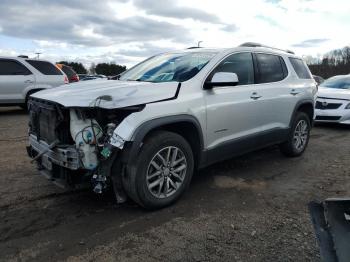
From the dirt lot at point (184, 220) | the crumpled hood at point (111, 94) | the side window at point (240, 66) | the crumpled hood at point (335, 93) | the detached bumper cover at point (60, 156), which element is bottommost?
the dirt lot at point (184, 220)

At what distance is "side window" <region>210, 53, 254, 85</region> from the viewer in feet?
16.7

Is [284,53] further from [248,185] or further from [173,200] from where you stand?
[173,200]

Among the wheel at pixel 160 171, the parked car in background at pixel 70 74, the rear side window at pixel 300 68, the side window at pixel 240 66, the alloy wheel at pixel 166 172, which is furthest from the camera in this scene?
the parked car in background at pixel 70 74

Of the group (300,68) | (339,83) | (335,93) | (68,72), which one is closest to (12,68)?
(68,72)

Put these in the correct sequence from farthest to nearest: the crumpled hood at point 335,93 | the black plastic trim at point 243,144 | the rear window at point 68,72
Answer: the rear window at point 68,72 → the crumpled hood at point 335,93 → the black plastic trim at point 243,144

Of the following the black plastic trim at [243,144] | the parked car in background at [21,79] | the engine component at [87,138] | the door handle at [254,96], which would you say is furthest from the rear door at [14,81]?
the engine component at [87,138]

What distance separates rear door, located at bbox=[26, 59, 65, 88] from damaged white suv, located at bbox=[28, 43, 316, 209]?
24.1 ft

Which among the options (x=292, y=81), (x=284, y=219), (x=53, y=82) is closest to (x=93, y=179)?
(x=284, y=219)

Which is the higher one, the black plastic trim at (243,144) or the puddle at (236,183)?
the black plastic trim at (243,144)

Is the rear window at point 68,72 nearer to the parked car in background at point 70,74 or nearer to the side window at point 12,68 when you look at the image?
the parked car in background at point 70,74

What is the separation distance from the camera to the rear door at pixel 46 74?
12320 mm

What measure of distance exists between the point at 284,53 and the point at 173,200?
3544 millimetres

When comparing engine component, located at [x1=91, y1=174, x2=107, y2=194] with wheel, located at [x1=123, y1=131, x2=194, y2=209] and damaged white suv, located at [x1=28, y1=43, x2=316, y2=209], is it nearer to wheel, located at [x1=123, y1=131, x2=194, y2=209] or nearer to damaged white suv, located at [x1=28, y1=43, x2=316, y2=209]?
damaged white suv, located at [x1=28, y1=43, x2=316, y2=209]

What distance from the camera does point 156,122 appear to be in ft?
13.2
